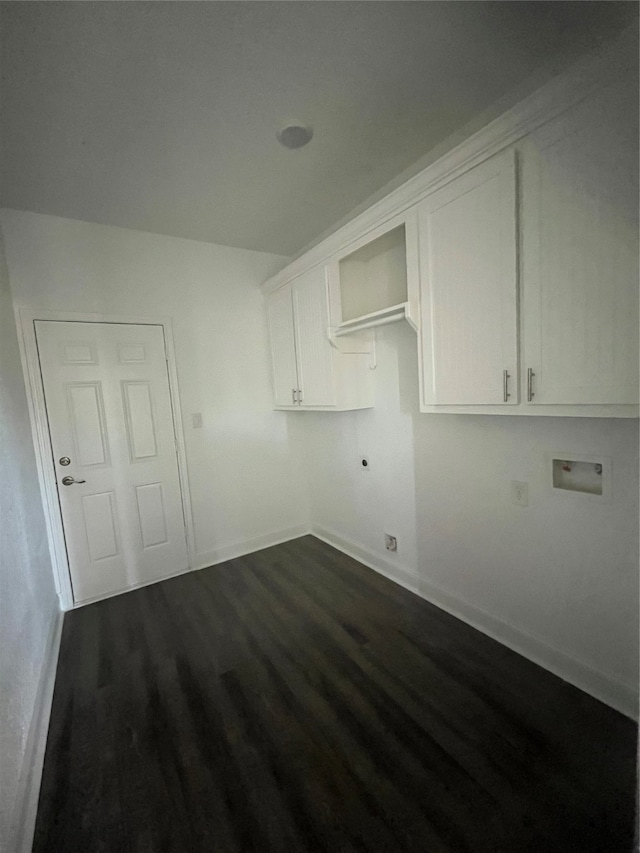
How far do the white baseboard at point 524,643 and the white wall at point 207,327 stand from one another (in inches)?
49.9

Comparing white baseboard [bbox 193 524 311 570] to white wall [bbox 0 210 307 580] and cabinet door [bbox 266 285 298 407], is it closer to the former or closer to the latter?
white wall [bbox 0 210 307 580]

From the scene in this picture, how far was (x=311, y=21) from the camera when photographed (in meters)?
1.29

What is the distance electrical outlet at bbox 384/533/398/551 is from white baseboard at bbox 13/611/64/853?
7.18 ft

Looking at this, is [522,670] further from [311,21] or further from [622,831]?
[311,21]

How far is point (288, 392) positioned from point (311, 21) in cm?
225

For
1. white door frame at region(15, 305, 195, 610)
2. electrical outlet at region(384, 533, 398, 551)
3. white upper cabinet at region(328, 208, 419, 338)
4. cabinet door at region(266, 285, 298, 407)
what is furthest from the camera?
cabinet door at region(266, 285, 298, 407)

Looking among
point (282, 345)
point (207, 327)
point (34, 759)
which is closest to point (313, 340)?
point (282, 345)

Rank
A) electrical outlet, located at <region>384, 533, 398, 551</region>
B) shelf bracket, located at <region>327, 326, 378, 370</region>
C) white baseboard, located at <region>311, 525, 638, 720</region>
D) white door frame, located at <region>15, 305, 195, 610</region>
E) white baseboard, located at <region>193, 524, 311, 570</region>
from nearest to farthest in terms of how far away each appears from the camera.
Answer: white baseboard, located at <region>311, 525, 638, 720</region>, white door frame, located at <region>15, 305, 195, 610</region>, shelf bracket, located at <region>327, 326, 378, 370</region>, electrical outlet, located at <region>384, 533, 398, 551</region>, white baseboard, located at <region>193, 524, 311, 570</region>

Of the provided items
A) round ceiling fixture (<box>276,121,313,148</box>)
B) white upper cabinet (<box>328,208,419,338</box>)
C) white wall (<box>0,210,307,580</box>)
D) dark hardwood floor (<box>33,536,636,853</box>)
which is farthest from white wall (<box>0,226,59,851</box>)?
white upper cabinet (<box>328,208,419,338</box>)

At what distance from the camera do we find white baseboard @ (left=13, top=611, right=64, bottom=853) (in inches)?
49.6

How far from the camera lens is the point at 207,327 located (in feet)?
10.4

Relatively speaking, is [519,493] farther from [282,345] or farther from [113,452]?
[113,452]

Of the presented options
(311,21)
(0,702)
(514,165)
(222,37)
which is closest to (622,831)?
(0,702)

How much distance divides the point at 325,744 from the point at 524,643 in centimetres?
117
